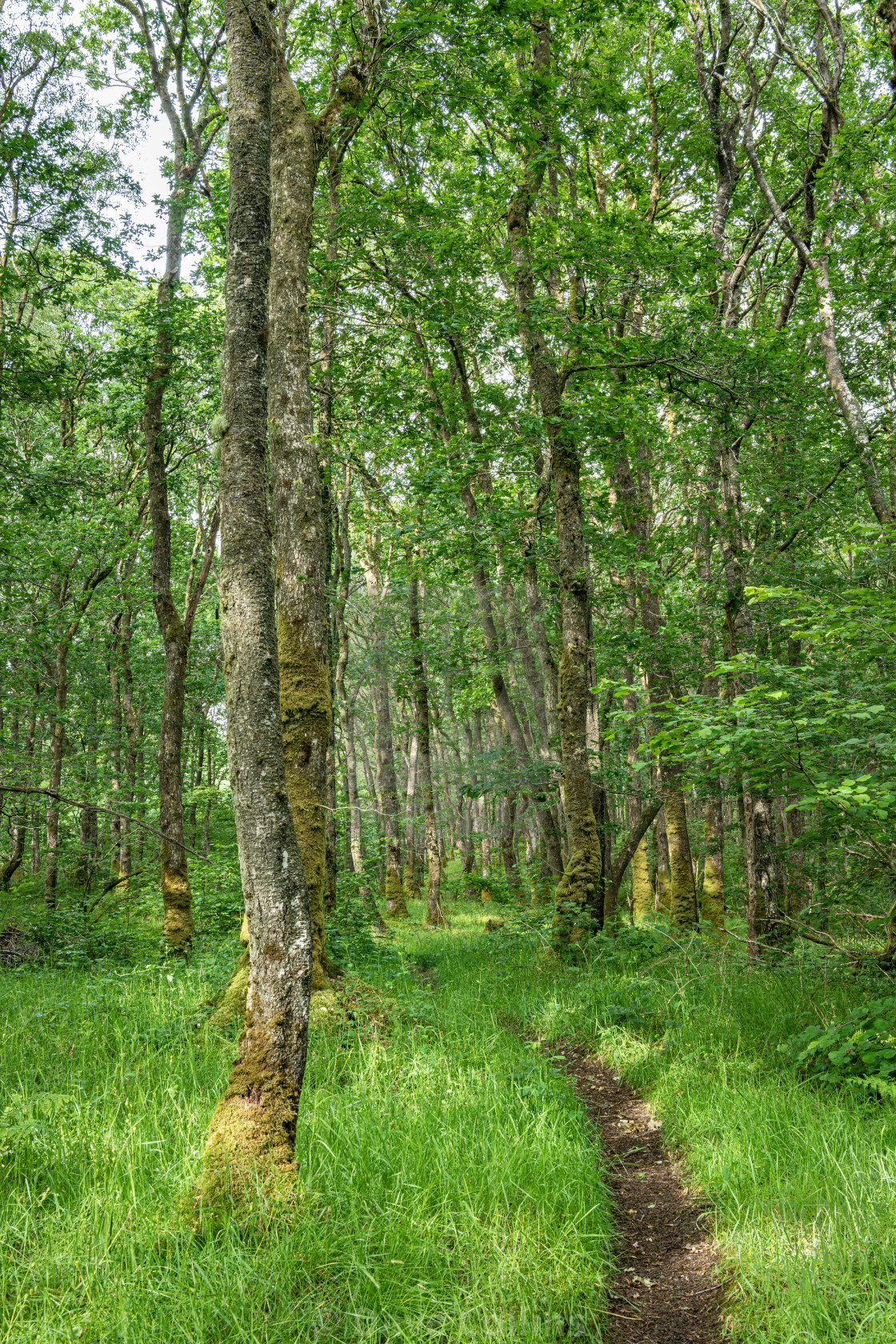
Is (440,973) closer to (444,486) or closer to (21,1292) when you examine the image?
(444,486)

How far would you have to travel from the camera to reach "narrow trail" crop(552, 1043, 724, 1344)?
308 cm

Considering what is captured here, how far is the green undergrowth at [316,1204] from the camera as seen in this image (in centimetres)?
260

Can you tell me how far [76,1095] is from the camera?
4.24 meters

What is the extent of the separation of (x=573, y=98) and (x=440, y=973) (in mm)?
11671

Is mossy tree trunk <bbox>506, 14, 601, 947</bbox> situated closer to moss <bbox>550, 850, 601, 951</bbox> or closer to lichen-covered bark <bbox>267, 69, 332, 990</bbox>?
moss <bbox>550, 850, 601, 951</bbox>

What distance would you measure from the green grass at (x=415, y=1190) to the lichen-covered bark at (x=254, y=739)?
1.14 ft

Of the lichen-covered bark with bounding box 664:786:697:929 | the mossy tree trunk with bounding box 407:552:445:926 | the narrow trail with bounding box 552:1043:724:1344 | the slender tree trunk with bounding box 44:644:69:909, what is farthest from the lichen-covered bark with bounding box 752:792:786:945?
the slender tree trunk with bounding box 44:644:69:909

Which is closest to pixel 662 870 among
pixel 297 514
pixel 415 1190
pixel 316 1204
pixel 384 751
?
pixel 384 751

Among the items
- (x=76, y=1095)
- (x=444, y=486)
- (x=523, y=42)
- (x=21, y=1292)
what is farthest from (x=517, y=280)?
(x=21, y=1292)

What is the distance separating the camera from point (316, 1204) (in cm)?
316

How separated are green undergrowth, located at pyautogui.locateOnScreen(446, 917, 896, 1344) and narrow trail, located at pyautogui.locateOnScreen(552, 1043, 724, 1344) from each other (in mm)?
132

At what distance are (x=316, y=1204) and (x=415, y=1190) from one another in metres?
0.47

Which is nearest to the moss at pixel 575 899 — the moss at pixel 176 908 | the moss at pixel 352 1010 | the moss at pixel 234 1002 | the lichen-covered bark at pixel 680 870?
the lichen-covered bark at pixel 680 870

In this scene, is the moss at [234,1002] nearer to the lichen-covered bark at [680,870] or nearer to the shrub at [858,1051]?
the shrub at [858,1051]
